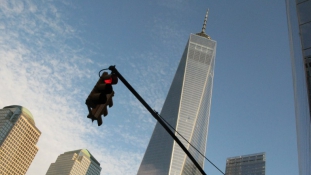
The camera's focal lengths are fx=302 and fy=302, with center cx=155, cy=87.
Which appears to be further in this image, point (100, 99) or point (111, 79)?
point (111, 79)

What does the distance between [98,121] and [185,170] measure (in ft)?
627

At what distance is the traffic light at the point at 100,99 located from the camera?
17.7 feet

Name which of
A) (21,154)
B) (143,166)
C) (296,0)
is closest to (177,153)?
(143,166)

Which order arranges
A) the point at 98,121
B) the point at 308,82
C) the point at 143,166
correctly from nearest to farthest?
1. the point at 98,121
2. the point at 308,82
3. the point at 143,166

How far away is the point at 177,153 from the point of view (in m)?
188

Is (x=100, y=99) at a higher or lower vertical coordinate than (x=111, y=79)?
lower

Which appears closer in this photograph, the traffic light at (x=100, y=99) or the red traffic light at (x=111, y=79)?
the traffic light at (x=100, y=99)

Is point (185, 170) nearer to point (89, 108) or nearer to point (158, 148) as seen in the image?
point (158, 148)

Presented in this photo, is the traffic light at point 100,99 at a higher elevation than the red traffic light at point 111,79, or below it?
below

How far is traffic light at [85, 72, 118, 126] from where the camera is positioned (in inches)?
212

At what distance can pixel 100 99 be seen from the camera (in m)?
5.43

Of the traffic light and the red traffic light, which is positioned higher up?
the red traffic light

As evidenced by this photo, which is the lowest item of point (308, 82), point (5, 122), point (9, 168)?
point (308, 82)

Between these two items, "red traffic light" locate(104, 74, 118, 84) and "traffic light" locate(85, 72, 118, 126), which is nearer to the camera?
"traffic light" locate(85, 72, 118, 126)
